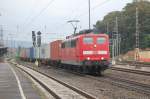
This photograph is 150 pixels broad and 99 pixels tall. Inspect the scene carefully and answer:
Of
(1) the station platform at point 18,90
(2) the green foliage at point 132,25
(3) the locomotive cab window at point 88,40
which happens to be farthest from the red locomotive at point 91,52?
(2) the green foliage at point 132,25

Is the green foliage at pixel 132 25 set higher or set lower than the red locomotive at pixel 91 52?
higher

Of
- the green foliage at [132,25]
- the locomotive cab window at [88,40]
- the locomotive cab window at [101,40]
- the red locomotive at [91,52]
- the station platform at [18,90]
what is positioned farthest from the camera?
the green foliage at [132,25]

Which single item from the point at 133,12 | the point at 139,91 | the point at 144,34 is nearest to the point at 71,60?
the point at 139,91

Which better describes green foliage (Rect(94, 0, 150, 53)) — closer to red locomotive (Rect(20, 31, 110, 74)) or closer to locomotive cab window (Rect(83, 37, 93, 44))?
red locomotive (Rect(20, 31, 110, 74))

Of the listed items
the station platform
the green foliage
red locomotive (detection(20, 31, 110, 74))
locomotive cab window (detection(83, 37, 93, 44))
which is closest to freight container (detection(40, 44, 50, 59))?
red locomotive (detection(20, 31, 110, 74))

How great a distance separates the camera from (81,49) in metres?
35.4

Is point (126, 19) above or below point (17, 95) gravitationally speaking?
above

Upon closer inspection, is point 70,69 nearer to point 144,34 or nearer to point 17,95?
point 17,95

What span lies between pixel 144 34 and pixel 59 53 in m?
60.9

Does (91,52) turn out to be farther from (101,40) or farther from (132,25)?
(132,25)

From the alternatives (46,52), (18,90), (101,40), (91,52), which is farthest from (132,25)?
(18,90)

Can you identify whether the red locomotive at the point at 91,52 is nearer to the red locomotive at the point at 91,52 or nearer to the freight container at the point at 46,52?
the red locomotive at the point at 91,52

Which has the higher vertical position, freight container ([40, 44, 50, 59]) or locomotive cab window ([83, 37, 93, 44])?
locomotive cab window ([83, 37, 93, 44])

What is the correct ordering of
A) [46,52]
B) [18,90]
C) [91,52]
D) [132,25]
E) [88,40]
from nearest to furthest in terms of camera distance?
[18,90] → [91,52] → [88,40] → [46,52] → [132,25]
